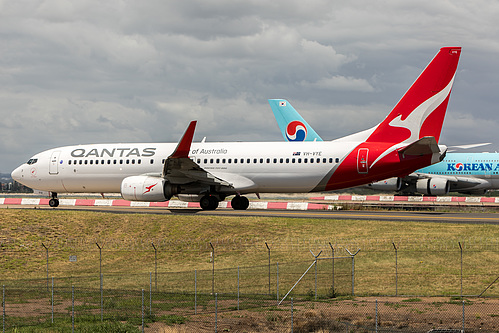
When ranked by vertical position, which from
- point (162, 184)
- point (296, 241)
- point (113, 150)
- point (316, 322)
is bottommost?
point (316, 322)

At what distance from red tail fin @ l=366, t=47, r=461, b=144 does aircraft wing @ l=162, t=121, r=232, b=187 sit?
1052 cm

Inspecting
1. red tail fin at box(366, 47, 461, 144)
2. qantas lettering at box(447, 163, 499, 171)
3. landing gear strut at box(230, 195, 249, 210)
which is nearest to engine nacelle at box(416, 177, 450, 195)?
qantas lettering at box(447, 163, 499, 171)

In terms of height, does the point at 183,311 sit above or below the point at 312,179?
below

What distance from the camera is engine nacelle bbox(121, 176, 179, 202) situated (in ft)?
124

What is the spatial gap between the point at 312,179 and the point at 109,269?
46.3 ft

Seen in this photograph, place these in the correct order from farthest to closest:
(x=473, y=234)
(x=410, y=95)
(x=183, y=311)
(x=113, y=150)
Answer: (x=113, y=150) → (x=410, y=95) → (x=473, y=234) → (x=183, y=311)

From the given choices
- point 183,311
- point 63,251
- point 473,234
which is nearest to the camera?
point 183,311

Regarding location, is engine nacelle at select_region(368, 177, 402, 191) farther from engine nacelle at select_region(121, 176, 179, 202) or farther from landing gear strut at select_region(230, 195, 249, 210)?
engine nacelle at select_region(121, 176, 179, 202)

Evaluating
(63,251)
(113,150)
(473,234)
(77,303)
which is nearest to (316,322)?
(77,303)

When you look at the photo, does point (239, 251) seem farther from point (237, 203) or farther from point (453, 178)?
point (453, 178)

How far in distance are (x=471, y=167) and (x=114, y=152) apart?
107 feet

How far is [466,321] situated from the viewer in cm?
1938

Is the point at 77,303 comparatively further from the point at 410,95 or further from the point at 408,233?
the point at 410,95

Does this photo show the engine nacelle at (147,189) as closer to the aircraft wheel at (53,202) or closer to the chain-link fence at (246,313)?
the aircraft wheel at (53,202)
